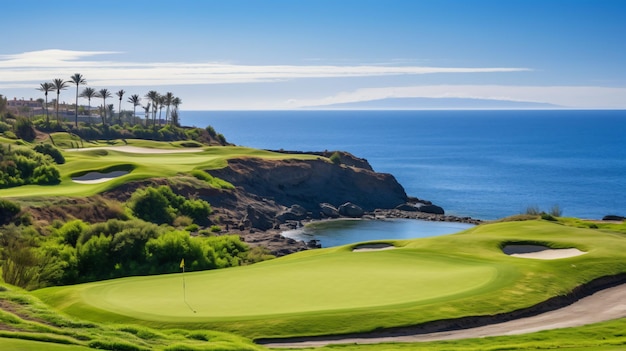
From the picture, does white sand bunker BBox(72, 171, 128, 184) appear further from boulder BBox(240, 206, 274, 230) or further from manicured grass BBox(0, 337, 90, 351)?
manicured grass BBox(0, 337, 90, 351)

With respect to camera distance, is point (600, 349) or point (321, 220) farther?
point (321, 220)

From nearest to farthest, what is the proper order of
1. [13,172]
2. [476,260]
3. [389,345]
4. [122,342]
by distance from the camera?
[122,342]
[389,345]
[476,260]
[13,172]

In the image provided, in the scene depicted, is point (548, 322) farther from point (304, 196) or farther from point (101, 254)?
point (304, 196)

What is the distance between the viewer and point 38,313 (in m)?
17.4

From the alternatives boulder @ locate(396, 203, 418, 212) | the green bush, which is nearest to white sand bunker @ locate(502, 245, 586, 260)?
the green bush

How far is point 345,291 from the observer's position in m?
23.0

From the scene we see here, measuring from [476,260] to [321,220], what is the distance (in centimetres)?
4380

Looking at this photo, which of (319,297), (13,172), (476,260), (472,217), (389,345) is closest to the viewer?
(389,345)

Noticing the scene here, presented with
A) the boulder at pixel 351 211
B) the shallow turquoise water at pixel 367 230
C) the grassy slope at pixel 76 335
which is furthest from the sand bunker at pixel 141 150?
the grassy slope at pixel 76 335

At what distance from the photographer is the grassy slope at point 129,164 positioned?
54.1 m

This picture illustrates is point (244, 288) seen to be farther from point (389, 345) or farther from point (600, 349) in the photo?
point (600, 349)

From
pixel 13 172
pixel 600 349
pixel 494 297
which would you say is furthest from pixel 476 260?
pixel 13 172

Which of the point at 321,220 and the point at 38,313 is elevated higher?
the point at 38,313

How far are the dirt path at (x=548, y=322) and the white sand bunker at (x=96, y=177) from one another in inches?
1764
